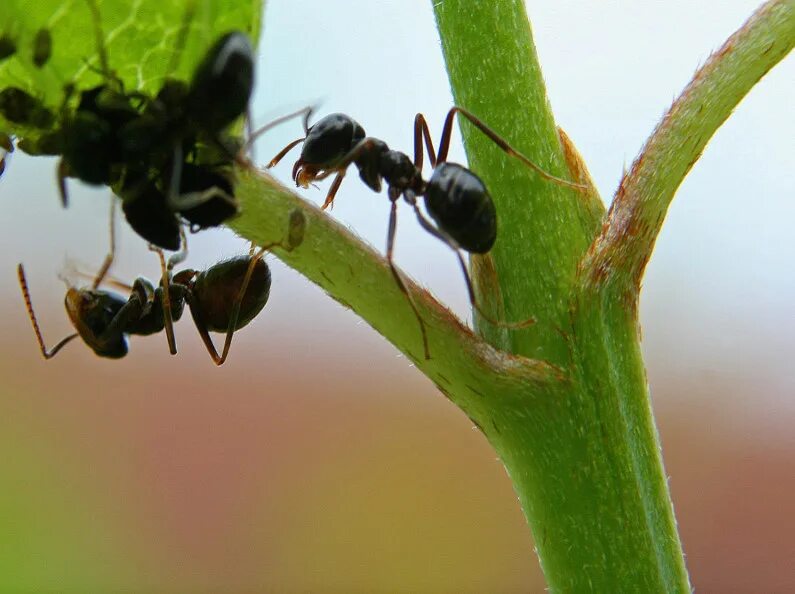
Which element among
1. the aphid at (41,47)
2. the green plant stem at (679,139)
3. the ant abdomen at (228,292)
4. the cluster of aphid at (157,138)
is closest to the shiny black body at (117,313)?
the ant abdomen at (228,292)

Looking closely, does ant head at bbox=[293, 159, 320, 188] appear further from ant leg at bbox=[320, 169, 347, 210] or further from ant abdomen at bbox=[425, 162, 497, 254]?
ant abdomen at bbox=[425, 162, 497, 254]

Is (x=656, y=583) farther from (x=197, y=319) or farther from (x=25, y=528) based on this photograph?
(x=25, y=528)

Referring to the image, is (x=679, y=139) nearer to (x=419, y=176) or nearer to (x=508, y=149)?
(x=508, y=149)

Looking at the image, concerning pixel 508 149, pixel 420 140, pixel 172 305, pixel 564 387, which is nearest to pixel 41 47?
pixel 508 149

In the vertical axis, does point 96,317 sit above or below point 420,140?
below

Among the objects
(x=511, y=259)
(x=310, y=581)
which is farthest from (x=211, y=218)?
(x=310, y=581)

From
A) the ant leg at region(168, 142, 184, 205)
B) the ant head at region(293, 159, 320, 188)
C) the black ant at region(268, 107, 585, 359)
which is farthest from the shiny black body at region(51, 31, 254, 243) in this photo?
the ant head at region(293, 159, 320, 188)

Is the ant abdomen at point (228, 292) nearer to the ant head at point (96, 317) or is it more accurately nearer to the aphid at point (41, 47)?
the ant head at point (96, 317)
